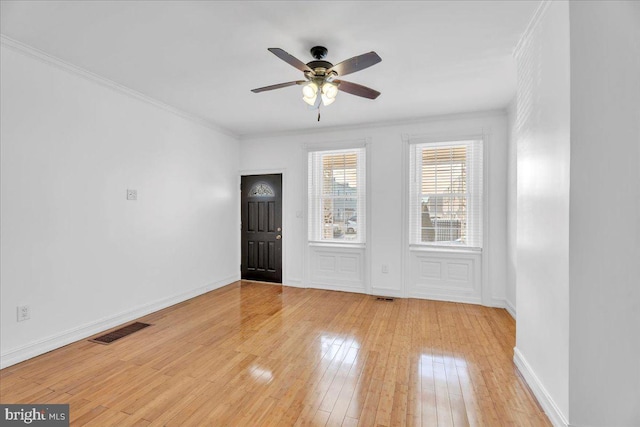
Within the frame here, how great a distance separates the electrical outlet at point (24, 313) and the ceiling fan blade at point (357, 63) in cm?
346

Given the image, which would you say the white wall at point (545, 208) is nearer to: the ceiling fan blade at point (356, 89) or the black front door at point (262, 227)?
the ceiling fan blade at point (356, 89)

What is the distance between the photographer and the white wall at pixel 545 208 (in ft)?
6.02

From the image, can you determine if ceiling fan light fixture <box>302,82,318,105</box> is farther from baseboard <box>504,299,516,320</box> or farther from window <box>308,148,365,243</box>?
baseboard <box>504,299,516,320</box>

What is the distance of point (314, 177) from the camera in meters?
5.48

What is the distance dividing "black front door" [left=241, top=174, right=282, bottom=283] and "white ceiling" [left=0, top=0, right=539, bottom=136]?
2078 millimetres

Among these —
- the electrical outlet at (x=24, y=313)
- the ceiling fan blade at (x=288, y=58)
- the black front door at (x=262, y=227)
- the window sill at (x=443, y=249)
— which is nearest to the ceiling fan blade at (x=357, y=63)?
the ceiling fan blade at (x=288, y=58)

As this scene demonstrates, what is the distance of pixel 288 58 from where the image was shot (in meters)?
2.19

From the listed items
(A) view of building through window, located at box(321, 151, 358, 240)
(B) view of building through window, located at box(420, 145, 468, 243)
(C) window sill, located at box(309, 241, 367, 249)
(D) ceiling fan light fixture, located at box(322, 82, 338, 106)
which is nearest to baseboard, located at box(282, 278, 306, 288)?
(C) window sill, located at box(309, 241, 367, 249)

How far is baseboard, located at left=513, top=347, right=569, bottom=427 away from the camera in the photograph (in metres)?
1.88

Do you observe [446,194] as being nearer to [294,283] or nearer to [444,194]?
[444,194]

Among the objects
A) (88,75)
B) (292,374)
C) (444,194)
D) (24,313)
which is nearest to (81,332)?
(24,313)

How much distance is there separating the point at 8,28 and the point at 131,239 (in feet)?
7.51

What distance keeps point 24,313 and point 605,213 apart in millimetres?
4568

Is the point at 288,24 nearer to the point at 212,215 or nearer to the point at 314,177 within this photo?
the point at 314,177
